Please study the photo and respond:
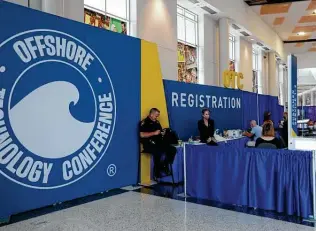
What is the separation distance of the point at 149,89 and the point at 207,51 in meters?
5.95

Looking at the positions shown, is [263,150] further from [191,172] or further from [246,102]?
[246,102]

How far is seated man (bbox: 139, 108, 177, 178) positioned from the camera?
211 inches

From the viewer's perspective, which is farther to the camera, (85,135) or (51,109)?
(85,135)

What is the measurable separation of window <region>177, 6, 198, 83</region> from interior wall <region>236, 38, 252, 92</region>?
4.02 m

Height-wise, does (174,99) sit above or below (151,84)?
below

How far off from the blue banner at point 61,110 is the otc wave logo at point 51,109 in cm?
1

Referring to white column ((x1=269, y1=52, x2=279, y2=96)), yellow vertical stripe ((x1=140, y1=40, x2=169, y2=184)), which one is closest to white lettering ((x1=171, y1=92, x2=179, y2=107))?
yellow vertical stripe ((x1=140, y1=40, x2=169, y2=184))

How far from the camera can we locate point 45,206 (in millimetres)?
4039

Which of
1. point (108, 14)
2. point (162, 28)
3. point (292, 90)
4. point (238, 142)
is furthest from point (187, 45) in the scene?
point (292, 90)

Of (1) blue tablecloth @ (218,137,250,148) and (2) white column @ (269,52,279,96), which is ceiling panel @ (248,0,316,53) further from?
(1) blue tablecloth @ (218,137,250,148)

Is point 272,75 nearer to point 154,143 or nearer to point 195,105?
point 195,105

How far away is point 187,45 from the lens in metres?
10.4

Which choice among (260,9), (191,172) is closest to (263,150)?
(191,172)

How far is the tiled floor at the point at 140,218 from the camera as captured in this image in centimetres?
333
